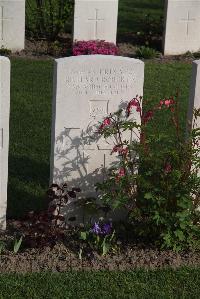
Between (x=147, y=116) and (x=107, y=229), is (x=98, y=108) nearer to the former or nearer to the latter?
(x=147, y=116)

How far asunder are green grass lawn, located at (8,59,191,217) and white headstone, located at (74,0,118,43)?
101 centimetres

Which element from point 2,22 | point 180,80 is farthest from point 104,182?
point 2,22

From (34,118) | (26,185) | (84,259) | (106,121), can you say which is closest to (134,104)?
(106,121)

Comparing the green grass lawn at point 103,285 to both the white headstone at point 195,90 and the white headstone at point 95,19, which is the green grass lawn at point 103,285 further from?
the white headstone at point 95,19

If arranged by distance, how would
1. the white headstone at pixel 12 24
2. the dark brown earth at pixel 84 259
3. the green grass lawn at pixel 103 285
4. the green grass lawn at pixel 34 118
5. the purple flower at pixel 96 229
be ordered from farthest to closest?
1. the white headstone at pixel 12 24
2. the green grass lawn at pixel 34 118
3. the purple flower at pixel 96 229
4. the dark brown earth at pixel 84 259
5. the green grass lawn at pixel 103 285

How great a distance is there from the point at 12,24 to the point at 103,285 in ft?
23.8

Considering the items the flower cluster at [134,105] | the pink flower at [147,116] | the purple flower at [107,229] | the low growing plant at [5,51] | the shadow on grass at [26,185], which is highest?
the low growing plant at [5,51]

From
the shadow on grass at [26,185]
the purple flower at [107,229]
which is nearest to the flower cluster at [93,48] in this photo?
the shadow on grass at [26,185]

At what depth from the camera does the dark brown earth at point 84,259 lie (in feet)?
20.2

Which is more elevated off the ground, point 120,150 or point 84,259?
point 120,150

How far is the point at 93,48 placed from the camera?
12.2m

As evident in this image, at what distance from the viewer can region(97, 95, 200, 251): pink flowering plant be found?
625 cm

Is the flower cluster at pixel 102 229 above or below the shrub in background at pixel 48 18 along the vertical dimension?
below

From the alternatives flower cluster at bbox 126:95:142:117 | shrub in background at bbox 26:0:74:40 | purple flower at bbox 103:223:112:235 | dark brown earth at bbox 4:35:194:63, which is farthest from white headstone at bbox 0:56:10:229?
shrub in background at bbox 26:0:74:40
